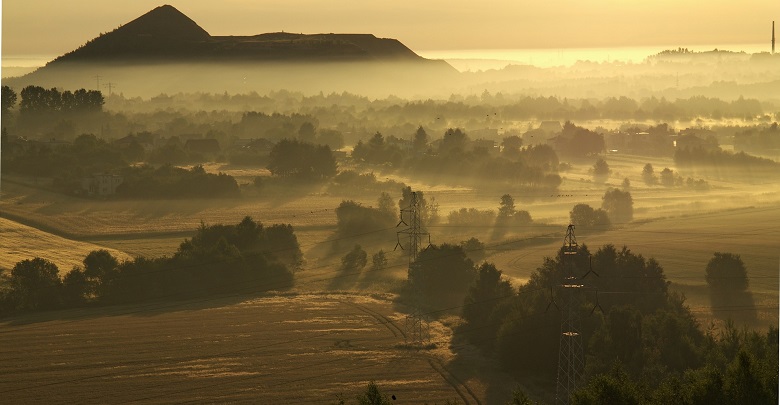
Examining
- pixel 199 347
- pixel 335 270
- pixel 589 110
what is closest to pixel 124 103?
pixel 589 110

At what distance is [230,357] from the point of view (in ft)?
99.4

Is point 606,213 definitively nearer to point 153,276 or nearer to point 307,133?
point 153,276

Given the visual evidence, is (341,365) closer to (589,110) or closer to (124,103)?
(589,110)

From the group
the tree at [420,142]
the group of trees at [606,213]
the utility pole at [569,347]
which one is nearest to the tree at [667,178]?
the group of trees at [606,213]

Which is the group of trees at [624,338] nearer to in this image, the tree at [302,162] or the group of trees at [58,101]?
the tree at [302,162]

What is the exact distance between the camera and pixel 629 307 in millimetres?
32156

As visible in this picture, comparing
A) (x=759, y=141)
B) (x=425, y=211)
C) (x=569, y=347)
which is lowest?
(x=569, y=347)

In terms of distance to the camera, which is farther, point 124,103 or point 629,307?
point 124,103

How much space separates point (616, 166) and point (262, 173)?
2617 centimetres

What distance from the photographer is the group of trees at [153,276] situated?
36.9 m

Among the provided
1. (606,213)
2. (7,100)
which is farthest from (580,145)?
(7,100)

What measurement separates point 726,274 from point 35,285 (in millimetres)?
21911

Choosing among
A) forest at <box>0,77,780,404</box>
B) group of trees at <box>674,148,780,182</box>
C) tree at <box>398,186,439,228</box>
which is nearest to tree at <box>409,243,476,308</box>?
forest at <box>0,77,780,404</box>

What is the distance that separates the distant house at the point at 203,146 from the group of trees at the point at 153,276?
40548 mm
